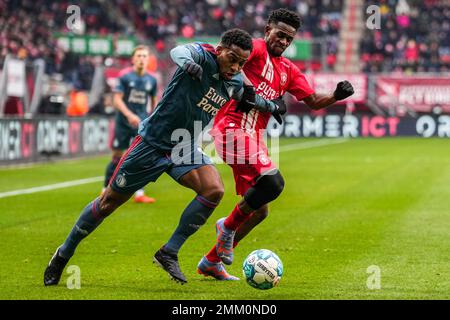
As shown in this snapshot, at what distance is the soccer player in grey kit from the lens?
8.07 meters

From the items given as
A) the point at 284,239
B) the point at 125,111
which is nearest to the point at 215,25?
the point at 125,111

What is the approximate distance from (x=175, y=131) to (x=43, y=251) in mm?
2843

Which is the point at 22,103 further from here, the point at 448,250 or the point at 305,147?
the point at 448,250

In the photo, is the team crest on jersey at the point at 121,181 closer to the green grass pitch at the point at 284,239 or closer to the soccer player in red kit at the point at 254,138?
the green grass pitch at the point at 284,239

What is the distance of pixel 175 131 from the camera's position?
822 centimetres

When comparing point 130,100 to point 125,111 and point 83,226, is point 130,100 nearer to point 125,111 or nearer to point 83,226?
point 125,111

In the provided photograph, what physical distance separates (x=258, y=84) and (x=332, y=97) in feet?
2.59

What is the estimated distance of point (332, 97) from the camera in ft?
30.6

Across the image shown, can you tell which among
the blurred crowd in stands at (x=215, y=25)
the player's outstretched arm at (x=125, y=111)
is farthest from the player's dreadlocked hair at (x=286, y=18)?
the blurred crowd in stands at (x=215, y=25)

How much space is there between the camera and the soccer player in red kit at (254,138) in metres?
8.65

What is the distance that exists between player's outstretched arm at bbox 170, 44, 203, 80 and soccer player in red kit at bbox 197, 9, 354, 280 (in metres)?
0.92

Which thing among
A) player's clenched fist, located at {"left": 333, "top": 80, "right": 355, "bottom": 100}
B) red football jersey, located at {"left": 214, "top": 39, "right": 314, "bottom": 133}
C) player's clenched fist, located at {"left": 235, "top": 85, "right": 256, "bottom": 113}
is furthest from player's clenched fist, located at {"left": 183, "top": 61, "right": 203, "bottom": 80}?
player's clenched fist, located at {"left": 333, "top": 80, "right": 355, "bottom": 100}

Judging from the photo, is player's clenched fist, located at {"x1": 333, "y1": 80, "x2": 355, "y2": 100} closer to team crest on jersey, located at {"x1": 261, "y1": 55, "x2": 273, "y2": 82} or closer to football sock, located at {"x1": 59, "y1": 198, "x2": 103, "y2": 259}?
team crest on jersey, located at {"x1": 261, "y1": 55, "x2": 273, "y2": 82}
